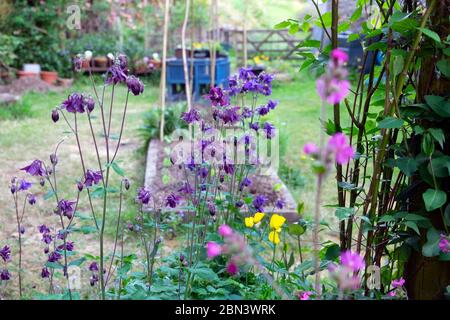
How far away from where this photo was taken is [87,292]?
95.0 inches

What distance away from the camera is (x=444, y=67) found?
1289mm

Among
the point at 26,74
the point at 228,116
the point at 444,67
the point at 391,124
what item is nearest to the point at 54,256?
the point at 228,116

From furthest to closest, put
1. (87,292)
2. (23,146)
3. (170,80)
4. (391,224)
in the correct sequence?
(170,80)
(23,146)
(87,292)
(391,224)

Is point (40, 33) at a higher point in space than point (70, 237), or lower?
higher

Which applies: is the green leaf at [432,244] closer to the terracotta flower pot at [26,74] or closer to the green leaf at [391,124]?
the green leaf at [391,124]

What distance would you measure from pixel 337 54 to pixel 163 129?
503 cm

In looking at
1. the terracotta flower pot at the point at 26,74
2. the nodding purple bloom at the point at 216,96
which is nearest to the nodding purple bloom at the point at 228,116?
the nodding purple bloom at the point at 216,96

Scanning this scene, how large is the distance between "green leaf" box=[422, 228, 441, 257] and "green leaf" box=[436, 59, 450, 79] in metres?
0.35

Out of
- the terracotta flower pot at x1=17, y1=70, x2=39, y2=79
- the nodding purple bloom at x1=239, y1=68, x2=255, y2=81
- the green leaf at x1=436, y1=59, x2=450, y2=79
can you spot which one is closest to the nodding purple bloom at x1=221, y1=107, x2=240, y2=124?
the nodding purple bloom at x1=239, y1=68, x2=255, y2=81

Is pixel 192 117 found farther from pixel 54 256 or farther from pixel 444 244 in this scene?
pixel 444 244

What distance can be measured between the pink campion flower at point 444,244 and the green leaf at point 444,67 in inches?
14.2

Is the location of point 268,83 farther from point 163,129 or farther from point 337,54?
point 163,129

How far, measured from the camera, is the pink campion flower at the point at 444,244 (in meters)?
1.23

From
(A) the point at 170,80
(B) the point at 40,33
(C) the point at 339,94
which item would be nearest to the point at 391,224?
(C) the point at 339,94
